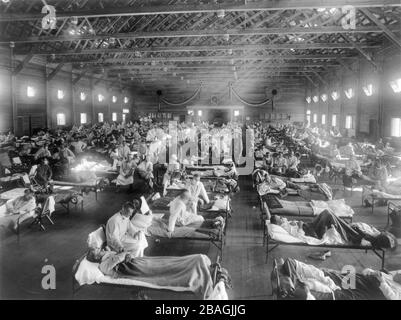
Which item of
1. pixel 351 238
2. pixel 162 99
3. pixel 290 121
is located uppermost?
pixel 162 99

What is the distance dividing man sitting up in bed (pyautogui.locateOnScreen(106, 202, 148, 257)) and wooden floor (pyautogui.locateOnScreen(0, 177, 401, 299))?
2.03 ft

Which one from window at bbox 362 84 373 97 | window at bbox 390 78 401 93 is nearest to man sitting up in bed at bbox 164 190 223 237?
window at bbox 390 78 401 93

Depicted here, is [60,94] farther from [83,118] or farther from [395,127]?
[395,127]

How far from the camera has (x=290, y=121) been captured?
112 ft

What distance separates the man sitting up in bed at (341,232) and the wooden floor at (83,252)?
0.44 meters

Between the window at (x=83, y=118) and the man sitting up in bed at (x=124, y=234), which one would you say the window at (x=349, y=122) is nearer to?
the window at (x=83, y=118)

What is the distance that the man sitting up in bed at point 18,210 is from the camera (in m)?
6.92

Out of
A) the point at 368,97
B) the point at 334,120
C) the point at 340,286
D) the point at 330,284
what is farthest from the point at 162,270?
the point at 334,120

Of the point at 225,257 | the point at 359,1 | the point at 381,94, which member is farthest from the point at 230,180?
the point at 381,94

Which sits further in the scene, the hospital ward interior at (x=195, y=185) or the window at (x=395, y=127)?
the window at (x=395, y=127)

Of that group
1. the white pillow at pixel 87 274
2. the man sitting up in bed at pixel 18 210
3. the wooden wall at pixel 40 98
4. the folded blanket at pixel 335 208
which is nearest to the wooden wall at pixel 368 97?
the folded blanket at pixel 335 208

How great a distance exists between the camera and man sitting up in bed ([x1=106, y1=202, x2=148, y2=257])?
5.24 metres

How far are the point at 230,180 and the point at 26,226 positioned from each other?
5.47 meters

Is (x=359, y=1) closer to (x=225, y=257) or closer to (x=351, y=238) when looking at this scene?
(x=351, y=238)
